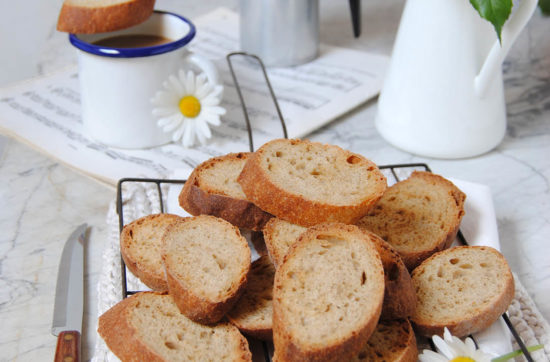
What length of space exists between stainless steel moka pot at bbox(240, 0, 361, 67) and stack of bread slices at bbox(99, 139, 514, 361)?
29.5 inches

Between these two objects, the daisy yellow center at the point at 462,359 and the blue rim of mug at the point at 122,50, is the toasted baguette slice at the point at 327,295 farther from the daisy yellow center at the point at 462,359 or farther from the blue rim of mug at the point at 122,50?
the blue rim of mug at the point at 122,50

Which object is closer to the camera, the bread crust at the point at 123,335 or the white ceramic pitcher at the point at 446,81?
the bread crust at the point at 123,335

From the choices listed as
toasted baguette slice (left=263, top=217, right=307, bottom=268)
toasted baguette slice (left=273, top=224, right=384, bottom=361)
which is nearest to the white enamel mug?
toasted baguette slice (left=263, top=217, right=307, bottom=268)

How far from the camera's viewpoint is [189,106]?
57.5 inches

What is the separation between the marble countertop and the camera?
1.06m

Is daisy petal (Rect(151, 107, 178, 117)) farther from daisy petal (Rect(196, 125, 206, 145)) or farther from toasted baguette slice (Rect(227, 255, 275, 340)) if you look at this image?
toasted baguette slice (Rect(227, 255, 275, 340))

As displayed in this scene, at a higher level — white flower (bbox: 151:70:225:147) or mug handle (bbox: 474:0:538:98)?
mug handle (bbox: 474:0:538:98)

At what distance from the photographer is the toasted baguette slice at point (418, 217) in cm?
100

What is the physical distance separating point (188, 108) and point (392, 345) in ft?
2.77

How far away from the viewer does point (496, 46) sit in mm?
1252

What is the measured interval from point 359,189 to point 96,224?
58cm

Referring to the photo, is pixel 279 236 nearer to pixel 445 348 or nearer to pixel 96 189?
pixel 445 348

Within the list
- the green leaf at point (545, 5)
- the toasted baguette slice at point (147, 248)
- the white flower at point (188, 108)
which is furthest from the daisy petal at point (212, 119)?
the green leaf at point (545, 5)

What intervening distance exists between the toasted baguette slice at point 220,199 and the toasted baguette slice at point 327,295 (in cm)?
18
